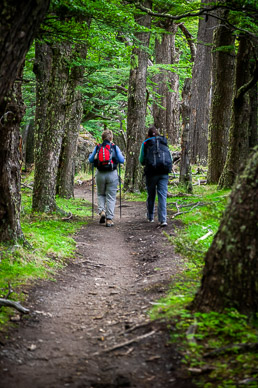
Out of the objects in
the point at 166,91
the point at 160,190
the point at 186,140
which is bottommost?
the point at 160,190

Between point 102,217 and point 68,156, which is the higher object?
point 68,156

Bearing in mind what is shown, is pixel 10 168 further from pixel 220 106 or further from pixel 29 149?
pixel 29 149

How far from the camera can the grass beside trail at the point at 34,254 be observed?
4.89 m

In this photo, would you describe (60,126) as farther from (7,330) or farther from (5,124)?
(7,330)

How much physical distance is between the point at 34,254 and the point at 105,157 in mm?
4334

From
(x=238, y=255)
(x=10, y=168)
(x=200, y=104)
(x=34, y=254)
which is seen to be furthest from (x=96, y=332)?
(x=200, y=104)

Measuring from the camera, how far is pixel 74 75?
43.1 ft

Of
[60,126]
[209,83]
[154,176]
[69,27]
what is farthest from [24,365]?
[209,83]

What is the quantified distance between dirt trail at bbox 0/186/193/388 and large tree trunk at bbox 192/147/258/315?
0.63 metres

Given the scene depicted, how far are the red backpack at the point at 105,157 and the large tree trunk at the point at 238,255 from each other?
662cm

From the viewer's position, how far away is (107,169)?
10055 mm

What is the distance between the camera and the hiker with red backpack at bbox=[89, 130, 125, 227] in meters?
9.93

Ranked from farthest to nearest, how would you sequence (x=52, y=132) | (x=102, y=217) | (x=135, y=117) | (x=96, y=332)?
(x=135, y=117), (x=102, y=217), (x=52, y=132), (x=96, y=332)

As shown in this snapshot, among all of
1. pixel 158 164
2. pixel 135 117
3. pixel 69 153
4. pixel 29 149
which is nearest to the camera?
pixel 158 164
